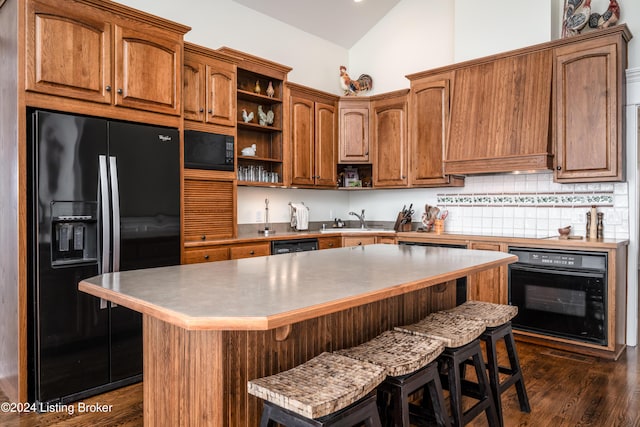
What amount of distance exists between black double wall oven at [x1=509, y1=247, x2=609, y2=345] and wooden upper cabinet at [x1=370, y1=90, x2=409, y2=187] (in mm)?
1632

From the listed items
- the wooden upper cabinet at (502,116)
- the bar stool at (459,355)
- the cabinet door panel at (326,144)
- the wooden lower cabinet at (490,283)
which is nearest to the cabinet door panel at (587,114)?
the wooden upper cabinet at (502,116)

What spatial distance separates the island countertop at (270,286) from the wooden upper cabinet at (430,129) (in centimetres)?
220

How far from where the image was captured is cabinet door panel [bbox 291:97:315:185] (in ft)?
15.2

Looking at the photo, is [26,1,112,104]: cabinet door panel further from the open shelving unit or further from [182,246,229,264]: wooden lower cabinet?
the open shelving unit

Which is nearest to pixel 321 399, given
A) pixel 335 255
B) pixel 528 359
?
pixel 335 255

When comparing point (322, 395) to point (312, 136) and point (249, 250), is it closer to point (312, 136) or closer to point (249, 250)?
point (249, 250)

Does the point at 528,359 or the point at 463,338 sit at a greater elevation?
the point at 463,338

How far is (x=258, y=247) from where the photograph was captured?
3959 mm

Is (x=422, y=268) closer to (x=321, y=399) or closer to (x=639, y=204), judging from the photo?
(x=321, y=399)

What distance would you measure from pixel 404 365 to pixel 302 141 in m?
3.47

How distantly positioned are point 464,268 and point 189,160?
240 cm

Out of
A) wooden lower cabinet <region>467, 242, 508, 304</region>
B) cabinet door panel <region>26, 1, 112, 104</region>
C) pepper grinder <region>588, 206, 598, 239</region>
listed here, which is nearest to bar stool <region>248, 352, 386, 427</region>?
cabinet door panel <region>26, 1, 112, 104</region>

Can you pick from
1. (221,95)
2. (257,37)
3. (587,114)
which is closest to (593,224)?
(587,114)

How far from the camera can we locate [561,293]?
3.46 m
